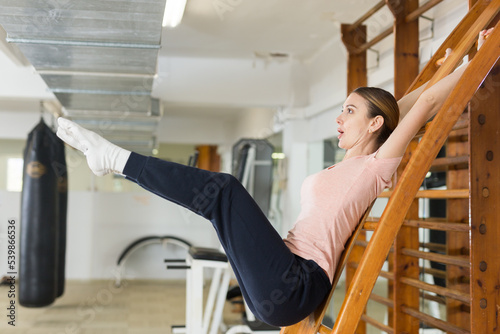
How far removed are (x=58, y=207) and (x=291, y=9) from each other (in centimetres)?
337

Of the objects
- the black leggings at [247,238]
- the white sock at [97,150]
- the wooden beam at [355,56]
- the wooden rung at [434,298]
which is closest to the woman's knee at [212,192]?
the black leggings at [247,238]

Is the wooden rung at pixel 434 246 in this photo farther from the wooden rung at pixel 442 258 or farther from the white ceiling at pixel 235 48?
the white ceiling at pixel 235 48

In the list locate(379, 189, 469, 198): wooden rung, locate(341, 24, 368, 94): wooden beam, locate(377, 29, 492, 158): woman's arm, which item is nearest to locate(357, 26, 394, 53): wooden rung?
locate(341, 24, 368, 94): wooden beam

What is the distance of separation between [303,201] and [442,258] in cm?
104

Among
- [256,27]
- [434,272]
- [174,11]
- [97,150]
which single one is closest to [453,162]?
[434,272]

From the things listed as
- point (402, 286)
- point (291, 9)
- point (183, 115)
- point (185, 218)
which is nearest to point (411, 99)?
point (402, 286)

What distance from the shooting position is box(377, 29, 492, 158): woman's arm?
1.76m

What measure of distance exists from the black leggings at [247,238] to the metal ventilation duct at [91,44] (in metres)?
1.33

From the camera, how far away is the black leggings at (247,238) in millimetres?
1532

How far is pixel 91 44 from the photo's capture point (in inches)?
125

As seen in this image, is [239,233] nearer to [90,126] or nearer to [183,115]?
[90,126]

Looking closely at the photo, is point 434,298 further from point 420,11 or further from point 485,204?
point 420,11

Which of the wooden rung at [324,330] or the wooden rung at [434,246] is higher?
the wooden rung at [434,246]

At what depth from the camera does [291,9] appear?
426cm
